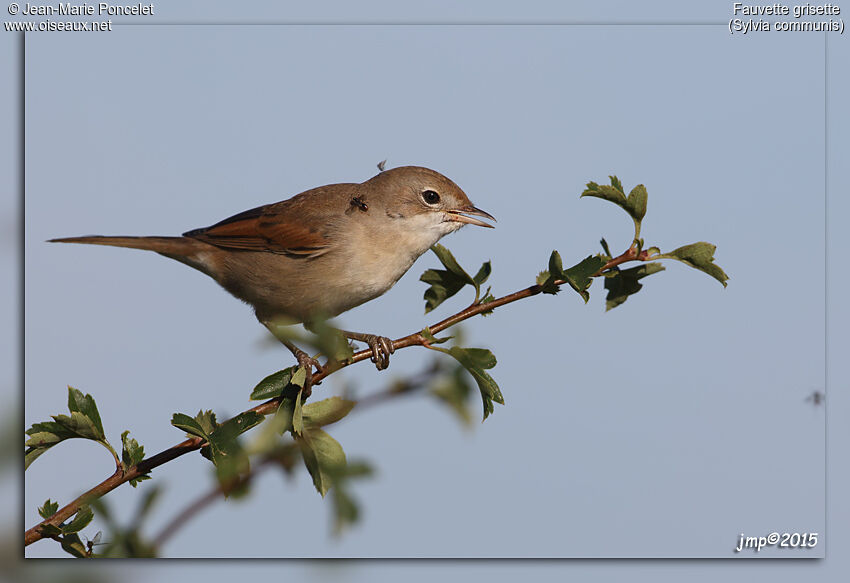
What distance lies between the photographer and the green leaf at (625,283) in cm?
399

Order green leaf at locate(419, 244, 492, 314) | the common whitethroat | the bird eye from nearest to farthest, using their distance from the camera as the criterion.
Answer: green leaf at locate(419, 244, 492, 314), the common whitethroat, the bird eye

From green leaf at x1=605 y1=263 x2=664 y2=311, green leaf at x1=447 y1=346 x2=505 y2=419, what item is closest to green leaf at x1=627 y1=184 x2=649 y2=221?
green leaf at x1=605 y1=263 x2=664 y2=311

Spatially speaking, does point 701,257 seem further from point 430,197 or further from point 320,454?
point 430,197

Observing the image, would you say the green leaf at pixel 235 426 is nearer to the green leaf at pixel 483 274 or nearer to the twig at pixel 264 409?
the twig at pixel 264 409

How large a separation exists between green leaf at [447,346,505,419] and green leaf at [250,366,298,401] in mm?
730

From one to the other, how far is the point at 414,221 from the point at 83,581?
4850mm

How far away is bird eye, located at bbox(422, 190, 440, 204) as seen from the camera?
6219mm

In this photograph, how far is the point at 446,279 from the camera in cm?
417

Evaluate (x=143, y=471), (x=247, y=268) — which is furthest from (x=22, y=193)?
(x=247, y=268)

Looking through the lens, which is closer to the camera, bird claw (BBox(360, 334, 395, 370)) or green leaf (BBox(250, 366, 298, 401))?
green leaf (BBox(250, 366, 298, 401))

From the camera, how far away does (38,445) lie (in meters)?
3.38

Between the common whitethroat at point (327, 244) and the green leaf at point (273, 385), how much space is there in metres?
2.36

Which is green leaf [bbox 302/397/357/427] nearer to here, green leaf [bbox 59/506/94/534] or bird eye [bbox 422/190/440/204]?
green leaf [bbox 59/506/94/534]

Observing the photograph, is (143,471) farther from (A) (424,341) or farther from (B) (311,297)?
(B) (311,297)
